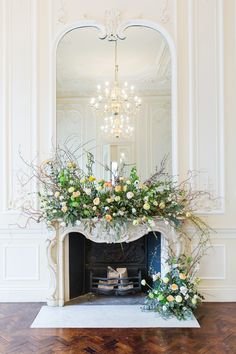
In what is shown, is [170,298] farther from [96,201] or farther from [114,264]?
[96,201]

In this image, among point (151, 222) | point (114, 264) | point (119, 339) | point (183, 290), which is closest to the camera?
point (119, 339)

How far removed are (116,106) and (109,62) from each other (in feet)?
1.75

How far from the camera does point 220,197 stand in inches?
139

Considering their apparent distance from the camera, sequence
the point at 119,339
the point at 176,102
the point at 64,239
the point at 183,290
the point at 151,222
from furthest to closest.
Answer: the point at 176,102
the point at 64,239
the point at 151,222
the point at 183,290
the point at 119,339

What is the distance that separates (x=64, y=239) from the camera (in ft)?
11.3

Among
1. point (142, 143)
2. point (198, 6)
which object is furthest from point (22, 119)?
point (198, 6)

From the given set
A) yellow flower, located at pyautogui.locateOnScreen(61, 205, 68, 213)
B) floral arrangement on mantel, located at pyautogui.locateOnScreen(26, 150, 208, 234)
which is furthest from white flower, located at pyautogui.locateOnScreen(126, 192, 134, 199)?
yellow flower, located at pyautogui.locateOnScreen(61, 205, 68, 213)

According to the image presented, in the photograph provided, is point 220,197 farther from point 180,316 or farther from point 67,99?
point 67,99

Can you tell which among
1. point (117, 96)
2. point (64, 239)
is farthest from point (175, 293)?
point (117, 96)

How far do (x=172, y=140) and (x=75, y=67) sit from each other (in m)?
1.46

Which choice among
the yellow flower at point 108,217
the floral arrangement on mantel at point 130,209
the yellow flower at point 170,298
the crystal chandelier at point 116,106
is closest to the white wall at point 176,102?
the floral arrangement on mantel at point 130,209

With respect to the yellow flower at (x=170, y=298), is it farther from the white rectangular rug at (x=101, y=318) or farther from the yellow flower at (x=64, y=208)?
the yellow flower at (x=64, y=208)

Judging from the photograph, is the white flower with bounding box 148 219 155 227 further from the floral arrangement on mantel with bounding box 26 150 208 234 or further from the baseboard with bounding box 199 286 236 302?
the baseboard with bounding box 199 286 236 302

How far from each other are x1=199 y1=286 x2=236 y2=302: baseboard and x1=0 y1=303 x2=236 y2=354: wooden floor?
480 millimetres
